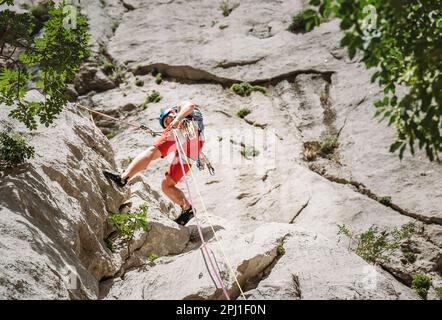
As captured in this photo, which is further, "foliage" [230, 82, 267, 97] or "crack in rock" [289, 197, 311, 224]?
"foliage" [230, 82, 267, 97]

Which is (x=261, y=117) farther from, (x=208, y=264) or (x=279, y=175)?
(x=208, y=264)

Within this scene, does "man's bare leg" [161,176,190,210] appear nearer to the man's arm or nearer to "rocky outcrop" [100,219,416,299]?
the man's arm

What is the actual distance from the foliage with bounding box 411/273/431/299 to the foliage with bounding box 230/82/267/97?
30.2 ft

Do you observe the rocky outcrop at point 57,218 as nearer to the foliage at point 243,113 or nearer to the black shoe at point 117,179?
the black shoe at point 117,179

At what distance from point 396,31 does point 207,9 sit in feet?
56.2

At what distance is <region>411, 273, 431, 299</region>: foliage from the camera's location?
24.4ft

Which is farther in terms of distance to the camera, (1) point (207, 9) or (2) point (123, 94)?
(1) point (207, 9)

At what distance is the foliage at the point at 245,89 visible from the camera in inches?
599

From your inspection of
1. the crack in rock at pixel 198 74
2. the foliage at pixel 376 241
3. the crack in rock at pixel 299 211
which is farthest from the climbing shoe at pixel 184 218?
the crack in rock at pixel 198 74

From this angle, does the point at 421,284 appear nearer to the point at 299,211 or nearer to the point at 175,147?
the point at 299,211

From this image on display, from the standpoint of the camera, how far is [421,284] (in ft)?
24.7

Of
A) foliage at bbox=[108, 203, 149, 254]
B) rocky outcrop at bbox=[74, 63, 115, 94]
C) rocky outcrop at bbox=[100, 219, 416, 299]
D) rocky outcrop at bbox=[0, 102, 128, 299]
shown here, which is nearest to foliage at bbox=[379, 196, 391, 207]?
rocky outcrop at bbox=[100, 219, 416, 299]
